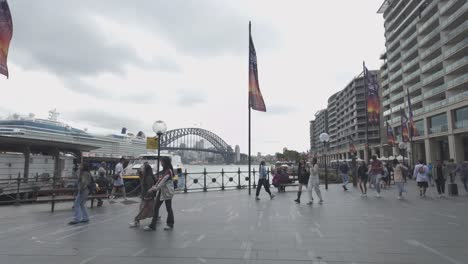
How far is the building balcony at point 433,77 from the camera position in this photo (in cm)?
4536

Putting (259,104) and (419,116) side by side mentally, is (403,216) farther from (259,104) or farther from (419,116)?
(419,116)

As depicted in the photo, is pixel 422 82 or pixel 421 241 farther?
pixel 422 82

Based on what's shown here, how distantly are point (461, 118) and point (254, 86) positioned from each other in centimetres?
3767

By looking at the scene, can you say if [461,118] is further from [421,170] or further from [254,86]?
[254,86]

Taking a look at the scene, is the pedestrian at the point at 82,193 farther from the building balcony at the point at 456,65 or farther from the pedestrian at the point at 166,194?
the building balcony at the point at 456,65

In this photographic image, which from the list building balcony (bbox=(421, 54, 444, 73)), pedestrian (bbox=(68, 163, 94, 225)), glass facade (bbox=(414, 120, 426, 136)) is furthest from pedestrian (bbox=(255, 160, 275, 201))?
glass facade (bbox=(414, 120, 426, 136))

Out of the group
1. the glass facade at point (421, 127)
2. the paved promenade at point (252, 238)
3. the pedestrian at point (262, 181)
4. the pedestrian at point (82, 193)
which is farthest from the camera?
the glass facade at point (421, 127)

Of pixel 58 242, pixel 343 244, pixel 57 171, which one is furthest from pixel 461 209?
pixel 57 171

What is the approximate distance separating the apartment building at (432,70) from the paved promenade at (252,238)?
31393 mm

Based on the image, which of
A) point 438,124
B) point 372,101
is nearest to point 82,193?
point 372,101

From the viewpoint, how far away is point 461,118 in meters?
39.6

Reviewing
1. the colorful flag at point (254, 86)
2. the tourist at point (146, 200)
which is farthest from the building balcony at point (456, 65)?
the tourist at point (146, 200)

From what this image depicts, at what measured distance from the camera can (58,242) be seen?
6379 mm

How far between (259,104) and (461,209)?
9.51 m
